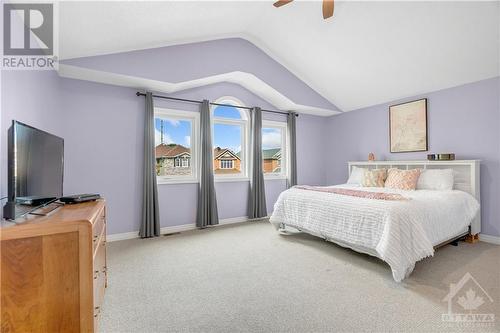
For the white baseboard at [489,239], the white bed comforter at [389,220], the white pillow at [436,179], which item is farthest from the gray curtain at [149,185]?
the white baseboard at [489,239]

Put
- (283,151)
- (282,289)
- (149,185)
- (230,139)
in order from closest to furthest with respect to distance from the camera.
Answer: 1. (282,289)
2. (149,185)
3. (230,139)
4. (283,151)

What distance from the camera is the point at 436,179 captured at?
3.47 meters

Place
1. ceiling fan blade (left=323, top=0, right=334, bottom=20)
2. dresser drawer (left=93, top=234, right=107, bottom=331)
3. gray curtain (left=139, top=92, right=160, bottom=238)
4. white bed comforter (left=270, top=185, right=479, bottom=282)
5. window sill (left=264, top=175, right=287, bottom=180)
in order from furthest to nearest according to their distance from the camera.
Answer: window sill (left=264, top=175, right=287, bottom=180)
gray curtain (left=139, top=92, right=160, bottom=238)
ceiling fan blade (left=323, top=0, right=334, bottom=20)
white bed comforter (left=270, top=185, right=479, bottom=282)
dresser drawer (left=93, top=234, right=107, bottom=331)

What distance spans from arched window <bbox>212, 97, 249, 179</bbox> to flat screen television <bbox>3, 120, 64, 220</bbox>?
272cm

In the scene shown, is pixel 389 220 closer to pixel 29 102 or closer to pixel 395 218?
pixel 395 218

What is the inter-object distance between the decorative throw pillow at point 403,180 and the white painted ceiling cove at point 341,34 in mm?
1405

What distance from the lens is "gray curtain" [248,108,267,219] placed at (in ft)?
14.9

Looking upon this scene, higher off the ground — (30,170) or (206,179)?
(30,170)

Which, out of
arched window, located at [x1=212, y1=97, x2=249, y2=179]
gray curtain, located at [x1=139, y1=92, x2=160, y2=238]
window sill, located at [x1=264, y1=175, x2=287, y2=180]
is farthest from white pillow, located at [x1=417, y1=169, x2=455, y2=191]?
gray curtain, located at [x1=139, y1=92, x2=160, y2=238]

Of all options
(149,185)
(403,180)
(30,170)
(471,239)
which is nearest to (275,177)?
(403,180)

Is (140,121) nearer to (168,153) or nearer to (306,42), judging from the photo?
(168,153)

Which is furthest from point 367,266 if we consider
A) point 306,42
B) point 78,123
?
point 78,123

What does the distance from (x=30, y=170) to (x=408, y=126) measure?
16.2 feet

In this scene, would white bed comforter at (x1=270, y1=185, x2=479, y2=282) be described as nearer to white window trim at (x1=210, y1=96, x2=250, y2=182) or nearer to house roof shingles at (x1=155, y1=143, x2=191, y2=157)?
white window trim at (x1=210, y1=96, x2=250, y2=182)
